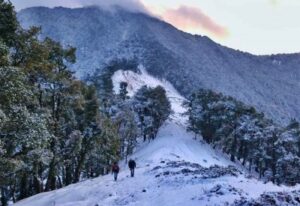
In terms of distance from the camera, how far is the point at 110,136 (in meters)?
57.0

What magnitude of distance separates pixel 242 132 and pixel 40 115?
3218 inches

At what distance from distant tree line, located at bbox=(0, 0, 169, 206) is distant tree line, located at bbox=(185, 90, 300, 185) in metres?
40.0

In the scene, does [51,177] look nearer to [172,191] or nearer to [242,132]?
[172,191]

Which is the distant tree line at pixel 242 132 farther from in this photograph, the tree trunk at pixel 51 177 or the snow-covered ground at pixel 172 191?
the snow-covered ground at pixel 172 191

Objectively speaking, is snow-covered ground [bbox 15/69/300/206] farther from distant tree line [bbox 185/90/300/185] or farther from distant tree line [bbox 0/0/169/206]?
distant tree line [bbox 185/90/300/185]

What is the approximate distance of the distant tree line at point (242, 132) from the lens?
3767 inches

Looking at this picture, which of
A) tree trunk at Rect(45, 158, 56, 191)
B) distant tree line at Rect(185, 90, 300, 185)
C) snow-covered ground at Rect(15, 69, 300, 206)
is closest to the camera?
snow-covered ground at Rect(15, 69, 300, 206)

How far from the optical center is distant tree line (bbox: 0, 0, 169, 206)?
23812mm

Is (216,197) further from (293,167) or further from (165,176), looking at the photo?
(293,167)

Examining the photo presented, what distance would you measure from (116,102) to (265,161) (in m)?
36.6

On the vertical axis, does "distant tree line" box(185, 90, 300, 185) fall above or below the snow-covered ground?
below

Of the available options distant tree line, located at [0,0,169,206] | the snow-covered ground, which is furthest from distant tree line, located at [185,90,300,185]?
the snow-covered ground

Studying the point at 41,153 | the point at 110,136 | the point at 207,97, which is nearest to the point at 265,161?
the point at 207,97

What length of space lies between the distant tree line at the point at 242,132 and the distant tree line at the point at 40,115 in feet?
131
